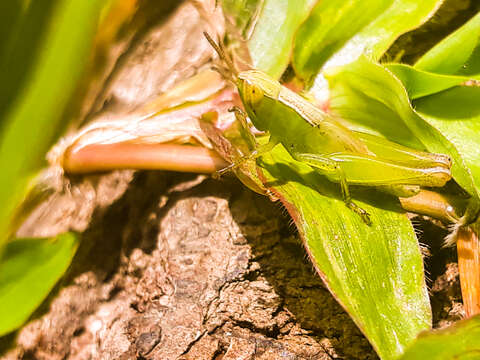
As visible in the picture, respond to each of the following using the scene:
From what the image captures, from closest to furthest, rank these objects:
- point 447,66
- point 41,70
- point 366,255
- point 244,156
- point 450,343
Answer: point 41,70, point 450,343, point 366,255, point 244,156, point 447,66

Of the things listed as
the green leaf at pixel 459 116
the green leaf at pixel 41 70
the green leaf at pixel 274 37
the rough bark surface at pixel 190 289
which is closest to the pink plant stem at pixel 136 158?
the rough bark surface at pixel 190 289

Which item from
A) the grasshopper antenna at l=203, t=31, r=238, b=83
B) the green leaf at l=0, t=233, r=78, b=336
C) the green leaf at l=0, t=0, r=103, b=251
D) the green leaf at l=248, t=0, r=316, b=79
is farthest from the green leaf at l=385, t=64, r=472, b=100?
the green leaf at l=0, t=233, r=78, b=336

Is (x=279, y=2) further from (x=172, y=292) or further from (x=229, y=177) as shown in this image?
(x=172, y=292)

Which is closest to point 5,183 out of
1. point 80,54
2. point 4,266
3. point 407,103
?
point 80,54

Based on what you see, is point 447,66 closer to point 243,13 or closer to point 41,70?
point 243,13

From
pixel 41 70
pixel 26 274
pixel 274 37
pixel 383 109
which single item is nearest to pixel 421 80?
pixel 383 109

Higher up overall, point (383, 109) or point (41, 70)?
point (41, 70)
